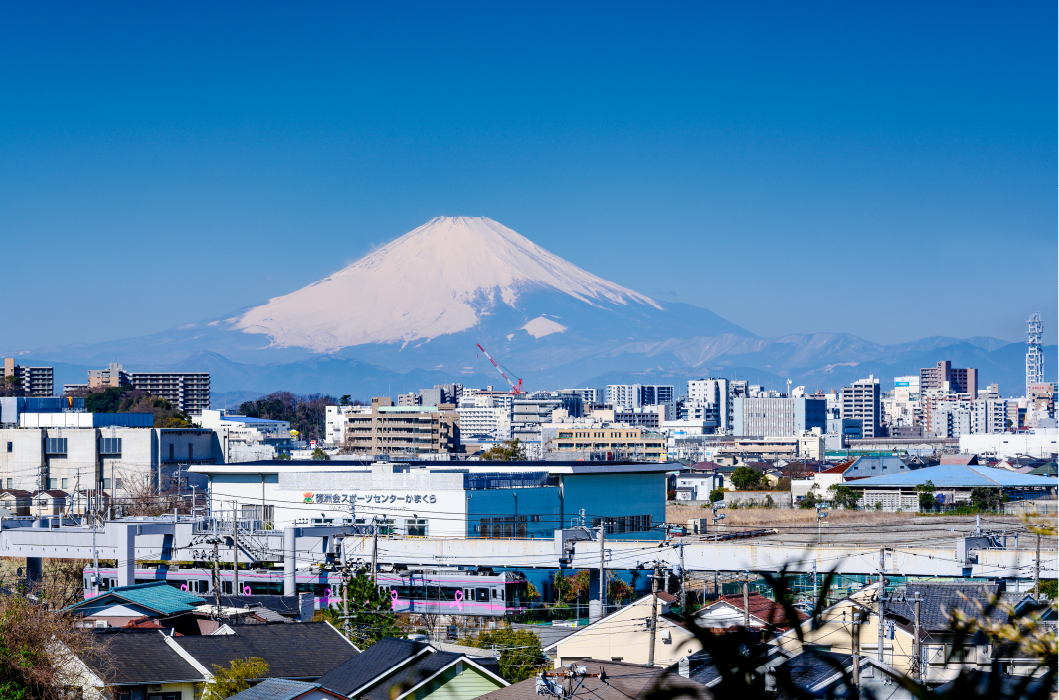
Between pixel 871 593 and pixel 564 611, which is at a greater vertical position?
pixel 871 593

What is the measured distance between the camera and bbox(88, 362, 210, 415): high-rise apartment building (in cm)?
11606

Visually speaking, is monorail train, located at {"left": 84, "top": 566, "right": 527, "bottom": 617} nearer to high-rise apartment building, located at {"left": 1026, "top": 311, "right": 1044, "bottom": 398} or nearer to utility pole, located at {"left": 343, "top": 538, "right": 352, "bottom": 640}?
utility pole, located at {"left": 343, "top": 538, "right": 352, "bottom": 640}

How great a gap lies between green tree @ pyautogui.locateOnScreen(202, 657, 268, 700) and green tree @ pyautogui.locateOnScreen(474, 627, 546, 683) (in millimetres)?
2681

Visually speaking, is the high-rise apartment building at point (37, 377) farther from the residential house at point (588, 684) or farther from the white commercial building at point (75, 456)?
the residential house at point (588, 684)

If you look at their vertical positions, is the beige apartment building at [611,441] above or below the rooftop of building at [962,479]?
below

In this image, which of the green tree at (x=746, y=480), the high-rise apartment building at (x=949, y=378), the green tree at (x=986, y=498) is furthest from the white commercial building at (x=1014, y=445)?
the high-rise apartment building at (x=949, y=378)

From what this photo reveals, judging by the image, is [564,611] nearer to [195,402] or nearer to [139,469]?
[139,469]

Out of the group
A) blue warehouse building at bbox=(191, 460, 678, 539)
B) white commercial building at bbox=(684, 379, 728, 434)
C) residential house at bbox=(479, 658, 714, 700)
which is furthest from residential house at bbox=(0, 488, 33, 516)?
white commercial building at bbox=(684, 379, 728, 434)

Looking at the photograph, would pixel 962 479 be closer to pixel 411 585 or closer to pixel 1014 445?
pixel 411 585

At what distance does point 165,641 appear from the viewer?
1248cm

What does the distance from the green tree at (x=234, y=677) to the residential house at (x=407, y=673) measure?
0.68m

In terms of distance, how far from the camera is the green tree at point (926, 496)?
129ft

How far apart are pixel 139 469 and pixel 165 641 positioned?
3175 cm

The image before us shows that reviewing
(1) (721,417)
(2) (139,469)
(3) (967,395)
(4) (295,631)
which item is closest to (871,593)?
(4) (295,631)
